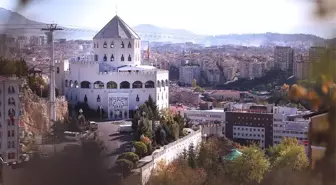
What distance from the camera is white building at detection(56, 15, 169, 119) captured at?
7066 mm

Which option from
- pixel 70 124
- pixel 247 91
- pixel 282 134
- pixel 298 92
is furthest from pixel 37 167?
pixel 247 91

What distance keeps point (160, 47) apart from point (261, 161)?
72.6 feet

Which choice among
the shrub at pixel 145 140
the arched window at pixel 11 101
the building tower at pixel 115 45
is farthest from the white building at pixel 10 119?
the building tower at pixel 115 45

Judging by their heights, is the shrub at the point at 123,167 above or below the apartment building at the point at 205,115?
above

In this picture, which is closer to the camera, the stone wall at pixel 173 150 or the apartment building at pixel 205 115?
the stone wall at pixel 173 150

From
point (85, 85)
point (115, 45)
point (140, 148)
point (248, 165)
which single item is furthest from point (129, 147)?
point (115, 45)

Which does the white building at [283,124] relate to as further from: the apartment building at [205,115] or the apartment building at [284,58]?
the apartment building at [205,115]

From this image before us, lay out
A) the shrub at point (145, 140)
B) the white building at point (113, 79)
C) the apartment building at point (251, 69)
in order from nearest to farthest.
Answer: the shrub at point (145, 140)
the white building at point (113, 79)
the apartment building at point (251, 69)

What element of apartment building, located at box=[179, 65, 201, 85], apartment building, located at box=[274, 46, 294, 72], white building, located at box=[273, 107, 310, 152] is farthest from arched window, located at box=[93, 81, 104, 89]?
apartment building, located at box=[179, 65, 201, 85]

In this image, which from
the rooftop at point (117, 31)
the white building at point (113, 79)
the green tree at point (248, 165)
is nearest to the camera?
the green tree at point (248, 165)

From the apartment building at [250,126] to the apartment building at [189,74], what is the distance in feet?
26.0

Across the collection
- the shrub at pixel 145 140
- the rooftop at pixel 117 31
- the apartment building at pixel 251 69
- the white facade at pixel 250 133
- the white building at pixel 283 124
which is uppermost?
the rooftop at pixel 117 31

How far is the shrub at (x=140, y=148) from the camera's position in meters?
4.84

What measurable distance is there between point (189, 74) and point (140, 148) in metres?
12.7
